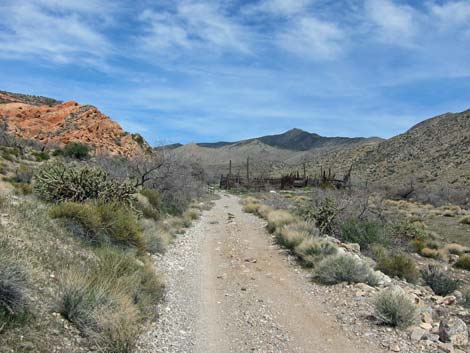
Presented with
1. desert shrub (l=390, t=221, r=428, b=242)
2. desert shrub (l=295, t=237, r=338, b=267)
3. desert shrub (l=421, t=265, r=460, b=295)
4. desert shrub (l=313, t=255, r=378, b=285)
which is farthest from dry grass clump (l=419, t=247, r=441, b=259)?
desert shrub (l=313, t=255, r=378, b=285)

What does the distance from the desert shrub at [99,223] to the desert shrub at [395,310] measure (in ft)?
20.2

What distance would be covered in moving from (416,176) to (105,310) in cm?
6623

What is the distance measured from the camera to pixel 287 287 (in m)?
10.5

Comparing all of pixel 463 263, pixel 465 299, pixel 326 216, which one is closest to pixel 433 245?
pixel 463 263

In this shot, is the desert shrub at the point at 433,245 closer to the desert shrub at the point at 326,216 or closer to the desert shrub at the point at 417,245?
the desert shrub at the point at 417,245

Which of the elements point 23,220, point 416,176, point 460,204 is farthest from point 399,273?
point 416,176

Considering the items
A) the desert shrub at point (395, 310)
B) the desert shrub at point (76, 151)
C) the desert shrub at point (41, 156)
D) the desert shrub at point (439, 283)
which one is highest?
the desert shrub at point (76, 151)

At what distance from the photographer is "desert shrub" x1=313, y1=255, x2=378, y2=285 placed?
1032 centimetres

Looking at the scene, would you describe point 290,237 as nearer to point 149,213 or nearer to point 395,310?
point 149,213

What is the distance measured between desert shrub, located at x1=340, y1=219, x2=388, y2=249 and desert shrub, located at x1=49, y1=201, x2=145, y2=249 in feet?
28.8

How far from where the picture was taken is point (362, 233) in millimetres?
17344

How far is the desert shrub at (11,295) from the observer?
195 inches

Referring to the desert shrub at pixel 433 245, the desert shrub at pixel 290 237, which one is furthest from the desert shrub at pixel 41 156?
the desert shrub at pixel 433 245

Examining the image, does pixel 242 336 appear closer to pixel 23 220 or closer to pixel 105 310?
pixel 105 310
